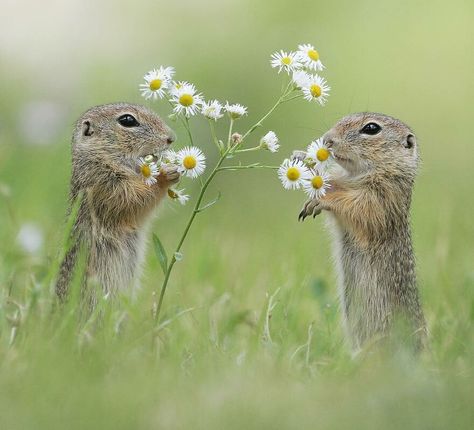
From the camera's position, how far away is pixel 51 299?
5.39m

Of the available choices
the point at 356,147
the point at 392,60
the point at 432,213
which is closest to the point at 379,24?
the point at 392,60

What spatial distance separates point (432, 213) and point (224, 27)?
239 inches

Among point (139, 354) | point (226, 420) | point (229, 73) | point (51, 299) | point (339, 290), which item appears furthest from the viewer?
point (229, 73)

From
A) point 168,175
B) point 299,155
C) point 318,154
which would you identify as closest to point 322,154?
point 318,154

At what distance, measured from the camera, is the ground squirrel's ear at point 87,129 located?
22.0 ft

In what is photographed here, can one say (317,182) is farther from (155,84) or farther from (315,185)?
(155,84)

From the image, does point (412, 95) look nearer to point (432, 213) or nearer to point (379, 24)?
point (379, 24)

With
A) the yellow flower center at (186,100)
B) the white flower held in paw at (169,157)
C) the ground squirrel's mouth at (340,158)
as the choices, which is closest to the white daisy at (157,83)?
the yellow flower center at (186,100)

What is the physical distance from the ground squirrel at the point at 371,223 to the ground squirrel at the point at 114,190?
973 mm

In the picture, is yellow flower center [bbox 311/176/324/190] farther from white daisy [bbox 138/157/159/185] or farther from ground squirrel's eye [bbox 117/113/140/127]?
ground squirrel's eye [bbox 117/113/140/127]

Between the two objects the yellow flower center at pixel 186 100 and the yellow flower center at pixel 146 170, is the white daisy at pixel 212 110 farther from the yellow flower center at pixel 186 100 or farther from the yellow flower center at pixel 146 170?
the yellow flower center at pixel 146 170

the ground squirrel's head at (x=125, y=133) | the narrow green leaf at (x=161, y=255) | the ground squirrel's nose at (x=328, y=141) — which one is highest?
the ground squirrel's head at (x=125, y=133)

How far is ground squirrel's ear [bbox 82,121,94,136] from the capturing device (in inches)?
265

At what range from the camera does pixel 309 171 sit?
584cm
